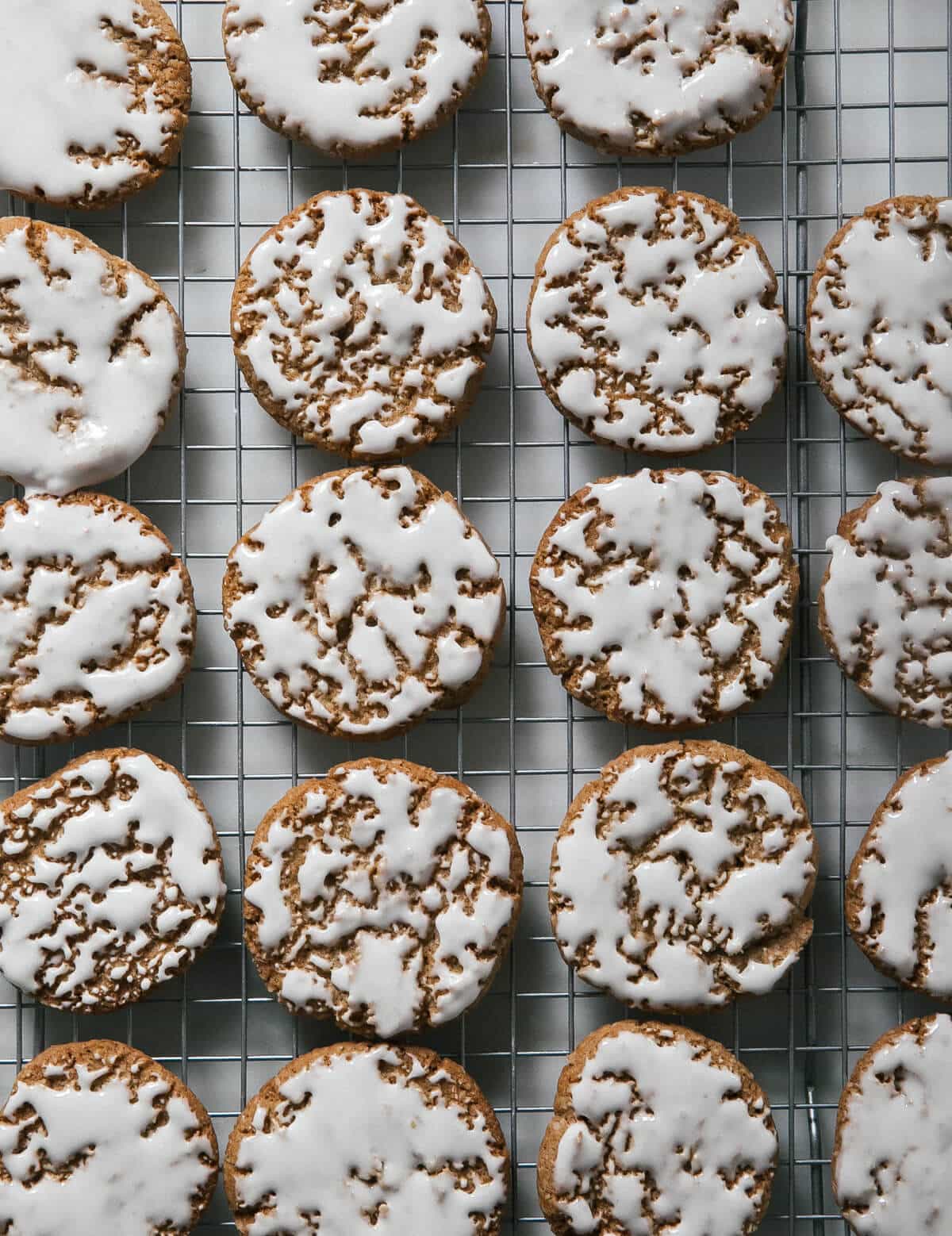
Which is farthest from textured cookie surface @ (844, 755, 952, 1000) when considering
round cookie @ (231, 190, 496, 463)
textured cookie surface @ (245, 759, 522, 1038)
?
round cookie @ (231, 190, 496, 463)

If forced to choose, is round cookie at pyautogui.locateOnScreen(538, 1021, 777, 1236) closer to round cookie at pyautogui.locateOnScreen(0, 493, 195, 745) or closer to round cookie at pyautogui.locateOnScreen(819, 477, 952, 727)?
round cookie at pyautogui.locateOnScreen(819, 477, 952, 727)

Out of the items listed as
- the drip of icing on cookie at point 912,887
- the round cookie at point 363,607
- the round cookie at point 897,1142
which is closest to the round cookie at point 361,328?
the round cookie at point 363,607

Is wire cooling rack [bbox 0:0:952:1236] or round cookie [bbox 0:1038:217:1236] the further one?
wire cooling rack [bbox 0:0:952:1236]

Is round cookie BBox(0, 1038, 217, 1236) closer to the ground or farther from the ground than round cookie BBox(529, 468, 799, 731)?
closer to the ground

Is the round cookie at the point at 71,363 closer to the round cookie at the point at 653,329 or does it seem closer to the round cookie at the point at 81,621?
the round cookie at the point at 81,621

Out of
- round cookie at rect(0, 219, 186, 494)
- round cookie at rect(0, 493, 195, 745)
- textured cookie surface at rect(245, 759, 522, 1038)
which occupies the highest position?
round cookie at rect(0, 219, 186, 494)

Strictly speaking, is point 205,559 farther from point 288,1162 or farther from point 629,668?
point 288,1162

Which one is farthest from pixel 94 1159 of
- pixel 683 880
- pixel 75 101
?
pixel 75 101
